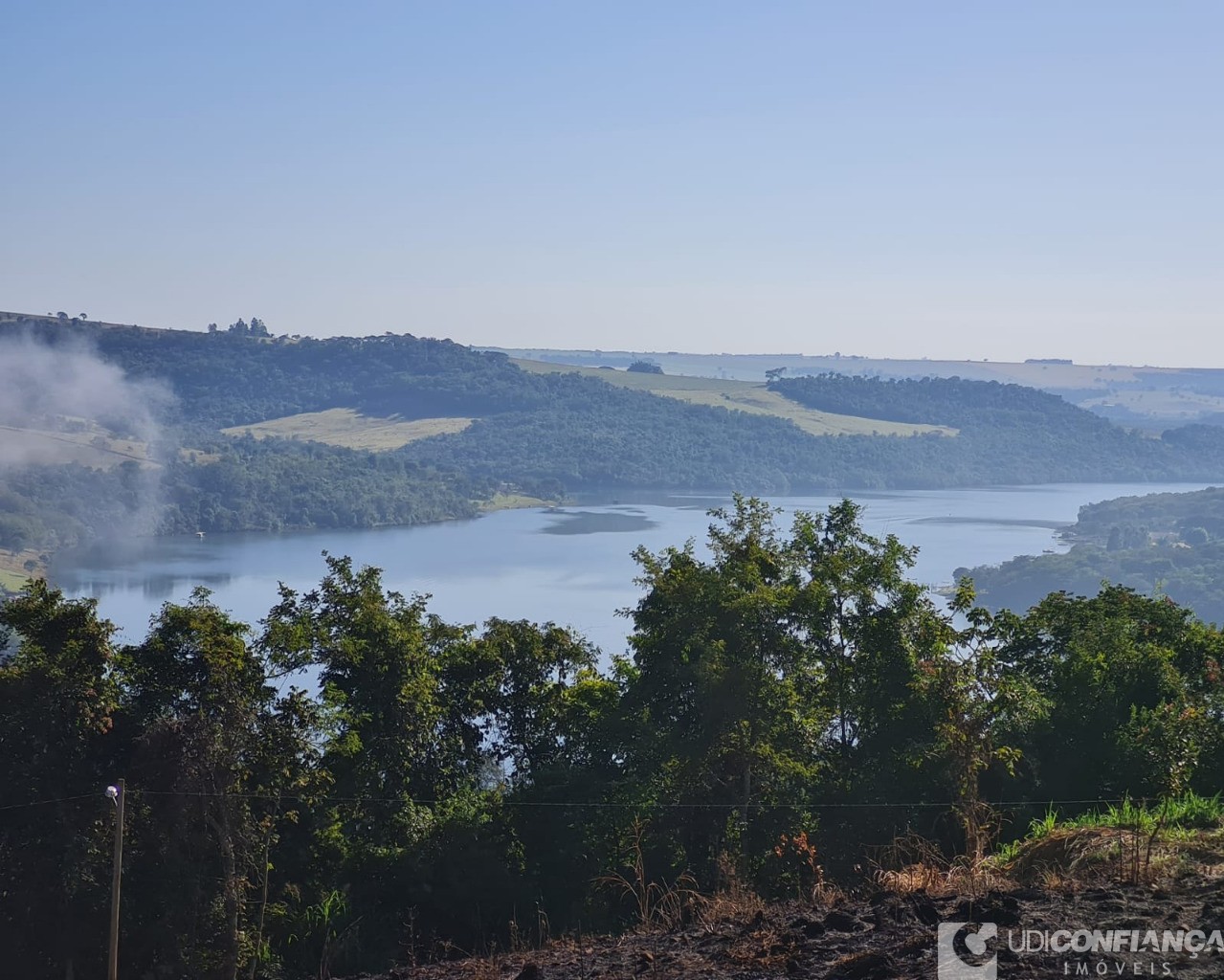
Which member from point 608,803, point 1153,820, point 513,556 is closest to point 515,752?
point 608,803

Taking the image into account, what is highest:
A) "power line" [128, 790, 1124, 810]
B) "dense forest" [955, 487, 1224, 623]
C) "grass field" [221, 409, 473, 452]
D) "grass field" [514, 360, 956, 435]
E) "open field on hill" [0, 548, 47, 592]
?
"grass field" [514, 360, 956, 435]

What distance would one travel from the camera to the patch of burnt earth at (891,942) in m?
4.04

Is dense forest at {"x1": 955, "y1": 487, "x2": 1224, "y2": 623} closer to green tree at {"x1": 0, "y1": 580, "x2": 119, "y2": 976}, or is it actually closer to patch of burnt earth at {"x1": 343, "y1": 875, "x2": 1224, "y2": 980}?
green tree at {"x1": 0, "y1": 580, "x2": 119, "y2": 976}

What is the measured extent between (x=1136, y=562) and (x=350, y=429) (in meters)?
88.2

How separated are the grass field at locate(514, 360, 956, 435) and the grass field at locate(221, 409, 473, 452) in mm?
21149

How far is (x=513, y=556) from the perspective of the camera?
222 ft

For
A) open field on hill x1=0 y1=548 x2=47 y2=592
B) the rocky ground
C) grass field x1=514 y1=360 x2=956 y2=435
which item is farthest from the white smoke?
the rocky ground

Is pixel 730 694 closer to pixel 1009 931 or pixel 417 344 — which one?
pixel 1009 931

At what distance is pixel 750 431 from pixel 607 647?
86.4 m

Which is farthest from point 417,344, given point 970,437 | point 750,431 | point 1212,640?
point 1212,640

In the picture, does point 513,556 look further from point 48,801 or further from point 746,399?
point 746,399

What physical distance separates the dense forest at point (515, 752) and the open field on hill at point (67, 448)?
77.0 metres

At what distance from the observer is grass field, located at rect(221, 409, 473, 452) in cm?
12256

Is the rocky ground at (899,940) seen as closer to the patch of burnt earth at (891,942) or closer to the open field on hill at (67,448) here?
the patch of burnt earth at (891,942)
